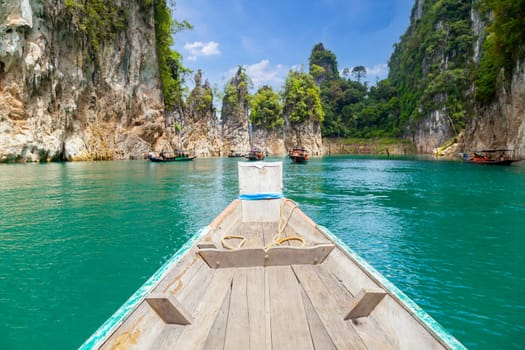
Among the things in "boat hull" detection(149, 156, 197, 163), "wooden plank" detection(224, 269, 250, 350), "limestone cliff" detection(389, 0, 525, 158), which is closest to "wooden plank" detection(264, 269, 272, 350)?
"wooden plank" detection(224, 269, 250, 350)

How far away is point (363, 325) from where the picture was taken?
2.33 metres

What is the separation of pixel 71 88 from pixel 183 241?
38123 millimetres

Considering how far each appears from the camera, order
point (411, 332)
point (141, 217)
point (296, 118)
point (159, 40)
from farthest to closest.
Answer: point (296, 118), point (159, 40), point (141, 217), point (411, 332)

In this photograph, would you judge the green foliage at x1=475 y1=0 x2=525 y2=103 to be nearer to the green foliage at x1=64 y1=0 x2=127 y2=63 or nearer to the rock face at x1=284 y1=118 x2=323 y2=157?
the rock face at x1=284 y1=118 x2=323 y2=157

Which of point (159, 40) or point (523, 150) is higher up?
point (159, 40)

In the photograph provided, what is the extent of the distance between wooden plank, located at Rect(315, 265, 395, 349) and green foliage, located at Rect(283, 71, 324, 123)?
75.7 m

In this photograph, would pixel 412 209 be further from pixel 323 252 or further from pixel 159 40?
pixel 159 40

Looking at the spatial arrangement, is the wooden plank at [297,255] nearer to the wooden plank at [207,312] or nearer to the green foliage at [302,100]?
the wooden plank at [207,312]

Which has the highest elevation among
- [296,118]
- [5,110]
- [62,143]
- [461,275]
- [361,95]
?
[361,95]

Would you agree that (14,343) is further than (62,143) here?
No

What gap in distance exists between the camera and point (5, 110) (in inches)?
1144

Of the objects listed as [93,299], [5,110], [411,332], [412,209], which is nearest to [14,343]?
[93,299]

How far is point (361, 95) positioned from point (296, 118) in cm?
3306

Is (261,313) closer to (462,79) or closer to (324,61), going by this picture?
(462,79)
